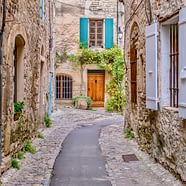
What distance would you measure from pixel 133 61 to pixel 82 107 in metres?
10.3

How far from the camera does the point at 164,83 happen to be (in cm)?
655

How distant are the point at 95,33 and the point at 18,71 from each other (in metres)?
13.2

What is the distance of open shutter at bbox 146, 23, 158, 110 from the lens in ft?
21.9

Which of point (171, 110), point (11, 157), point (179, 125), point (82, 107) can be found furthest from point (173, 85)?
point (82, 107)

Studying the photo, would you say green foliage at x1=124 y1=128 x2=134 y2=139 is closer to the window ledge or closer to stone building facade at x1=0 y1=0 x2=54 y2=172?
stone building facade at x1=0 y1=0 x2=54 y2=172

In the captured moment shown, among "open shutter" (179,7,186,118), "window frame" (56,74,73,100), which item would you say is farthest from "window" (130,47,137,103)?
"window frame" (56,74,73,100)

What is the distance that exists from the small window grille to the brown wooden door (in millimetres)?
14424

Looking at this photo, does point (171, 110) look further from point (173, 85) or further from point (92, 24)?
point (92, 24)

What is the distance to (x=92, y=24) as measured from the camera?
68.5ft

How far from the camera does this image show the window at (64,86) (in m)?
20.8

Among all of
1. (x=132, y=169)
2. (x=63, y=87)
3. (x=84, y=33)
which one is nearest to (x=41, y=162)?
(x=132, y=169)

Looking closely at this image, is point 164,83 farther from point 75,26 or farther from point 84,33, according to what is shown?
point 75,26

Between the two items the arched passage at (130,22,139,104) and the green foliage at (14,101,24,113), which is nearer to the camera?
the green foliage at (14,101,24,113)

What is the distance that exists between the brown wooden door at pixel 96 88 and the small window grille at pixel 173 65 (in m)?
14.4
